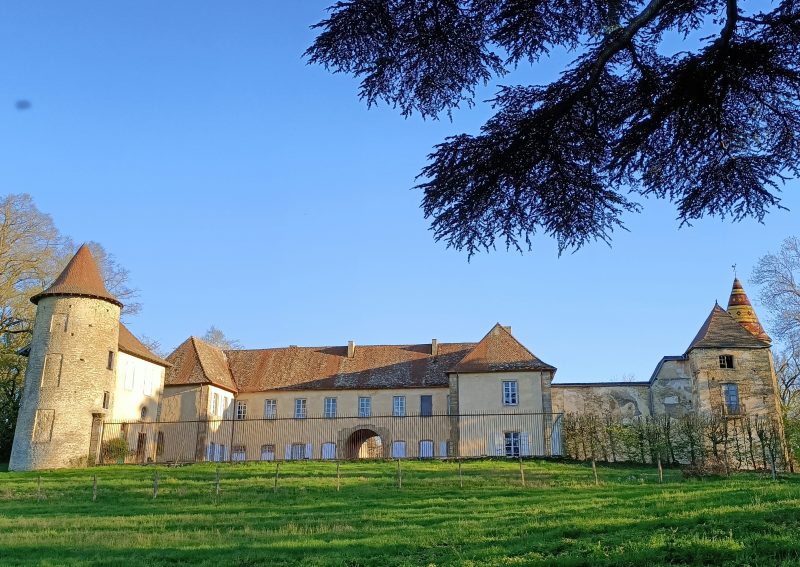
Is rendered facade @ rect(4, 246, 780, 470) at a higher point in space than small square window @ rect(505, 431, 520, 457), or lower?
higher

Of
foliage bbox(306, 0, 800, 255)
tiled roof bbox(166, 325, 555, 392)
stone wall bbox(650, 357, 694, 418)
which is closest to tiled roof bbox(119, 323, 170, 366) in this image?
tiled roof bbox(166, 325, 555, 392)

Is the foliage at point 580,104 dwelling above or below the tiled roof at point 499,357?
below

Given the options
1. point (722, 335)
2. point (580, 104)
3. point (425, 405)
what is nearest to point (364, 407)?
point (425, 405)

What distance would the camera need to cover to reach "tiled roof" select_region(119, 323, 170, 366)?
35750 mm

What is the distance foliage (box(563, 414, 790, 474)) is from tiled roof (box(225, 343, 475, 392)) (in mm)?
8499

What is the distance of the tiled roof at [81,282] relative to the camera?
111 ft

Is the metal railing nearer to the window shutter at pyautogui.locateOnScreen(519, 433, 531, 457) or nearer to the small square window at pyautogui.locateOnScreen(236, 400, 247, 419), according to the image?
the window shutter at pyautogui.locateOnScreen(519, 433, 531, 457)

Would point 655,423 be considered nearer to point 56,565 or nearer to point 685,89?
point 56,565

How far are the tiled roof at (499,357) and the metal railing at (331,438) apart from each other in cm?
236

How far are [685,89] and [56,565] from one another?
390 inches

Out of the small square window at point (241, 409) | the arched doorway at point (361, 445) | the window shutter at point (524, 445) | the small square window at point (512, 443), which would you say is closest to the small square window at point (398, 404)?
the arched doorway at point (361, 445)

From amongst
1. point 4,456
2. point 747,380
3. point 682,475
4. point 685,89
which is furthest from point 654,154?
point 4,456

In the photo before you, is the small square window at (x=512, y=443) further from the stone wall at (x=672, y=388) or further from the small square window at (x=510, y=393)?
the stone wall at (x=672, y=388)

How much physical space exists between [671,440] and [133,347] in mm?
24189
